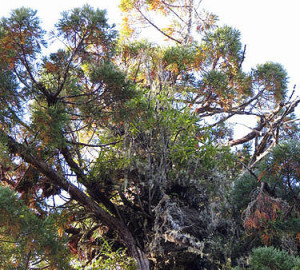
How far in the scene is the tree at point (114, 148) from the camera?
3.64 meters

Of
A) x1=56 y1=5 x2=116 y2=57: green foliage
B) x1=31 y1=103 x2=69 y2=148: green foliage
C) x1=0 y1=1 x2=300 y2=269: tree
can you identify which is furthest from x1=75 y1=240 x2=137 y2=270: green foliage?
x1=56 y1=5 x2=116 y2=57: green foliage

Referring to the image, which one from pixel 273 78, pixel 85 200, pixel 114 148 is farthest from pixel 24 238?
pixel 273 78

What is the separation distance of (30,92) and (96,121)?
2.29 ft

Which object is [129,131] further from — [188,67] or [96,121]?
[188,67]

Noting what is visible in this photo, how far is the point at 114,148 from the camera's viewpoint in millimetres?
4656

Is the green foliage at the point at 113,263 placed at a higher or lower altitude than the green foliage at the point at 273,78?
lower

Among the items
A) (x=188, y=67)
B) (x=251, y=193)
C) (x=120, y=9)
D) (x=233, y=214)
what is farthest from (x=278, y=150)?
(x=120, y=9)

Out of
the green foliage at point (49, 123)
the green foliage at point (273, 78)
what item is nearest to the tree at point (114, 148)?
the green foliage at point (49, 123)

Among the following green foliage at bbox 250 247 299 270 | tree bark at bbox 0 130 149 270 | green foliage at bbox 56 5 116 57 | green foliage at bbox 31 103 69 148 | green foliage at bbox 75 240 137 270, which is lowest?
green foliage at bbox 250 247 299 270

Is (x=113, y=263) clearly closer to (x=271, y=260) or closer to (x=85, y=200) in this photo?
(x=85, y=200)

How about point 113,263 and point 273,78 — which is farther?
point 273,78

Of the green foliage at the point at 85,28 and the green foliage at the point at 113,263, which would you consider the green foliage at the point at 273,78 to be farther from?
the green foliage at the point at 113,263

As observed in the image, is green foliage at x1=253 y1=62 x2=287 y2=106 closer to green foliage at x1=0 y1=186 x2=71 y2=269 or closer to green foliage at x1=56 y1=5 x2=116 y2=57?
green foliage at x1=56 y1=5 x2=116 y2=57

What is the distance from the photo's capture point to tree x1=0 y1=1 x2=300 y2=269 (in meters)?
3.64
